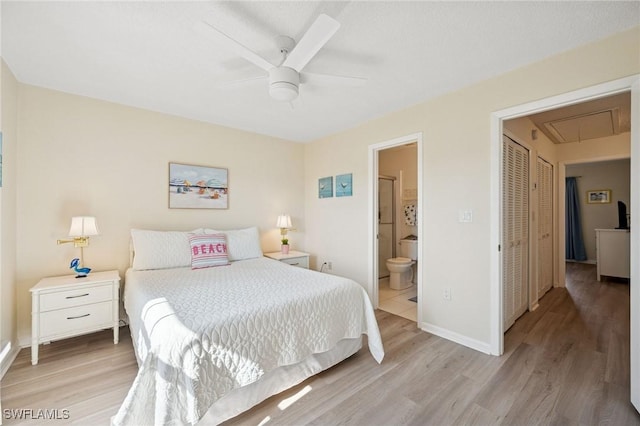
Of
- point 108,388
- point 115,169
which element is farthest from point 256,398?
point 115,169

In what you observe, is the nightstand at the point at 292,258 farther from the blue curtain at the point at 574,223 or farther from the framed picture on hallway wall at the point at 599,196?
the framed picture on hallway wall at the point at 599,196

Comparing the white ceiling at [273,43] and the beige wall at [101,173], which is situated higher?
the white ceiling at [273,43]

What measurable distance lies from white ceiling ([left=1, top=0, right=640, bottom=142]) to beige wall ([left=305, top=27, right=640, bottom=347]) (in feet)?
0.43

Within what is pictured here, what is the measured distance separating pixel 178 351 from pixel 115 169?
2.39m

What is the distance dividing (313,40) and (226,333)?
1.67 metres

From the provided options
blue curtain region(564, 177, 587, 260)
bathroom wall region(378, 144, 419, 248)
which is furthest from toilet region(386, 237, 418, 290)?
blue curtain region(564, 177, 587, 260)

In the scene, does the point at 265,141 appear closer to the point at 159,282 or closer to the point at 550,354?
the point at 159,282

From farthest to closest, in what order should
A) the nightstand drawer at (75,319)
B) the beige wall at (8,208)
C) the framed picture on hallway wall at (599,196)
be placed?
1. the framed picture on hallway wall at (599,196)
2. the nightstand drawer at (75,319)
3. the beige wall at (8,208)

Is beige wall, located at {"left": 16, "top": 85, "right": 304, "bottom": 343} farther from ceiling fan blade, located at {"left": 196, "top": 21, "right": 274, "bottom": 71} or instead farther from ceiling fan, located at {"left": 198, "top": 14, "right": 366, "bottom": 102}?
ceiling fan blade, located at {"left": 196, "top": 21, "right": 274, "bottom": 71}

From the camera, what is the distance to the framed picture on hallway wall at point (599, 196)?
5.77 m

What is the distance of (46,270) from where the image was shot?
2.49 metres

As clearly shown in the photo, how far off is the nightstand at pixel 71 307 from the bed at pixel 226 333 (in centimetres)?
23

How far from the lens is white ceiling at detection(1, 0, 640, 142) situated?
153cm

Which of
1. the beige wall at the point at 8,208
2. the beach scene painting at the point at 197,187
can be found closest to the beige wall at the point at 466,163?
the beach scene painting at the point at 197,187
